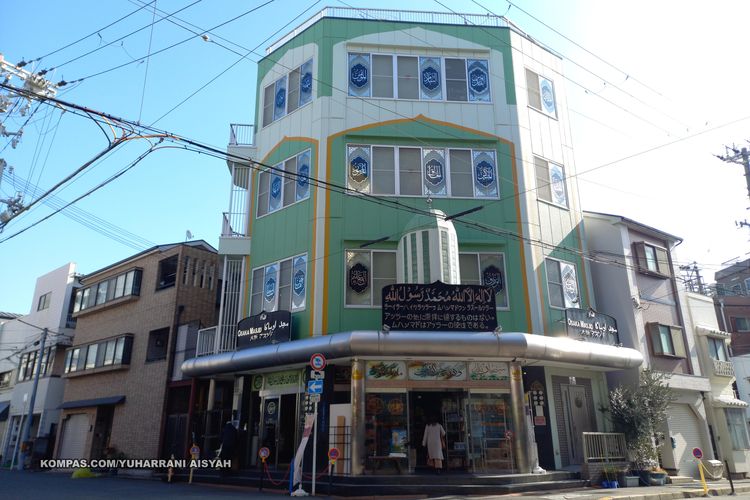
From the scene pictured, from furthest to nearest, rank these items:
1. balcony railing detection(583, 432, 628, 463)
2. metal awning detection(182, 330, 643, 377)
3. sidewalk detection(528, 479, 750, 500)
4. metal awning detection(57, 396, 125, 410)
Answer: metal awning detection(57, 396, 125, 410) < balcony railing detection(583, 432, 628, 463) < metal awning detection(182, 330, 643, 377) < sidewalk detection(528, 479, 750, 500)

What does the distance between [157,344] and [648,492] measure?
20975 millimetres

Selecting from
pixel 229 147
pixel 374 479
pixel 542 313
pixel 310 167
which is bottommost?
pixel 374 479

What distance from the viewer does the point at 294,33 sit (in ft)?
77.9

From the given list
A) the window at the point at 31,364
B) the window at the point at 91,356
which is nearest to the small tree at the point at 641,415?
the window at the point at 91,356

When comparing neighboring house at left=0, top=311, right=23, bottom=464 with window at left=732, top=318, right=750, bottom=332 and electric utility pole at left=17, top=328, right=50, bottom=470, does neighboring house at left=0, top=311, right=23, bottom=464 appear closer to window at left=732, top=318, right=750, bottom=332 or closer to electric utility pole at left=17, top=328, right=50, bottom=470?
electric utility pole at left=17, top=328, right=50, bottom=470

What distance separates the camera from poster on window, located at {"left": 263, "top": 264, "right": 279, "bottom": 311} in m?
20.6

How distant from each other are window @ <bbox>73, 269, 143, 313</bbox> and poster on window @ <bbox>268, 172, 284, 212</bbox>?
1018 centimetres

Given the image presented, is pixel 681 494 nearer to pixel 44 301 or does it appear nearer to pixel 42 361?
pixel 42 361

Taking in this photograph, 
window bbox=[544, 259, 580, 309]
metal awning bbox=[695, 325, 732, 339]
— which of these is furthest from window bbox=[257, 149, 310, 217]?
metal awning bbox=[695, 325, 732, 339]

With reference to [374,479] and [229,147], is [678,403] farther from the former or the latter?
[229,147]

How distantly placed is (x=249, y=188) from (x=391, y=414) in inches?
443

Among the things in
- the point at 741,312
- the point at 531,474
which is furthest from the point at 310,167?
the point at 741,312

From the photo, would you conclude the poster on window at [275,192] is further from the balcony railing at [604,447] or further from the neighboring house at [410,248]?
the balcony railing at [604,447]

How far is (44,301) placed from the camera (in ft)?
124
